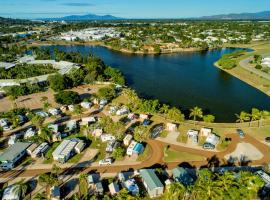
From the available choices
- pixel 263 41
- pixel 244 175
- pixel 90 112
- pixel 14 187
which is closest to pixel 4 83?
pixel 90 112

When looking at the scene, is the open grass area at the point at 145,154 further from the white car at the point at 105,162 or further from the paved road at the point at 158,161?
the white car at the point at 105,162

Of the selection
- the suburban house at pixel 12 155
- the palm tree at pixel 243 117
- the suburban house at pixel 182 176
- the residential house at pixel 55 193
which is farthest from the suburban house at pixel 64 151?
the palm tree at pixel 243 117

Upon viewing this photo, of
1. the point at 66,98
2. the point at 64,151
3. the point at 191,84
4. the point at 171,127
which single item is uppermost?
the point at 66,98

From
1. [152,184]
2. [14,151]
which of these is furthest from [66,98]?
[152,184]

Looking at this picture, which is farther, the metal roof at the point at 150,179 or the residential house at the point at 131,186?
the metal roof at the point at 150,179

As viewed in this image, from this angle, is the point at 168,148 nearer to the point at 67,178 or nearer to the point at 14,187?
the point at 67,178

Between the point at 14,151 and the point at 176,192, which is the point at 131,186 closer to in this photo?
the point at 176,192

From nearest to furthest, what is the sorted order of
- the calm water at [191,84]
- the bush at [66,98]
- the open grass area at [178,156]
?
the open grass area at [178,156]
the bush at [66,98]
the calm water at [191,84]
